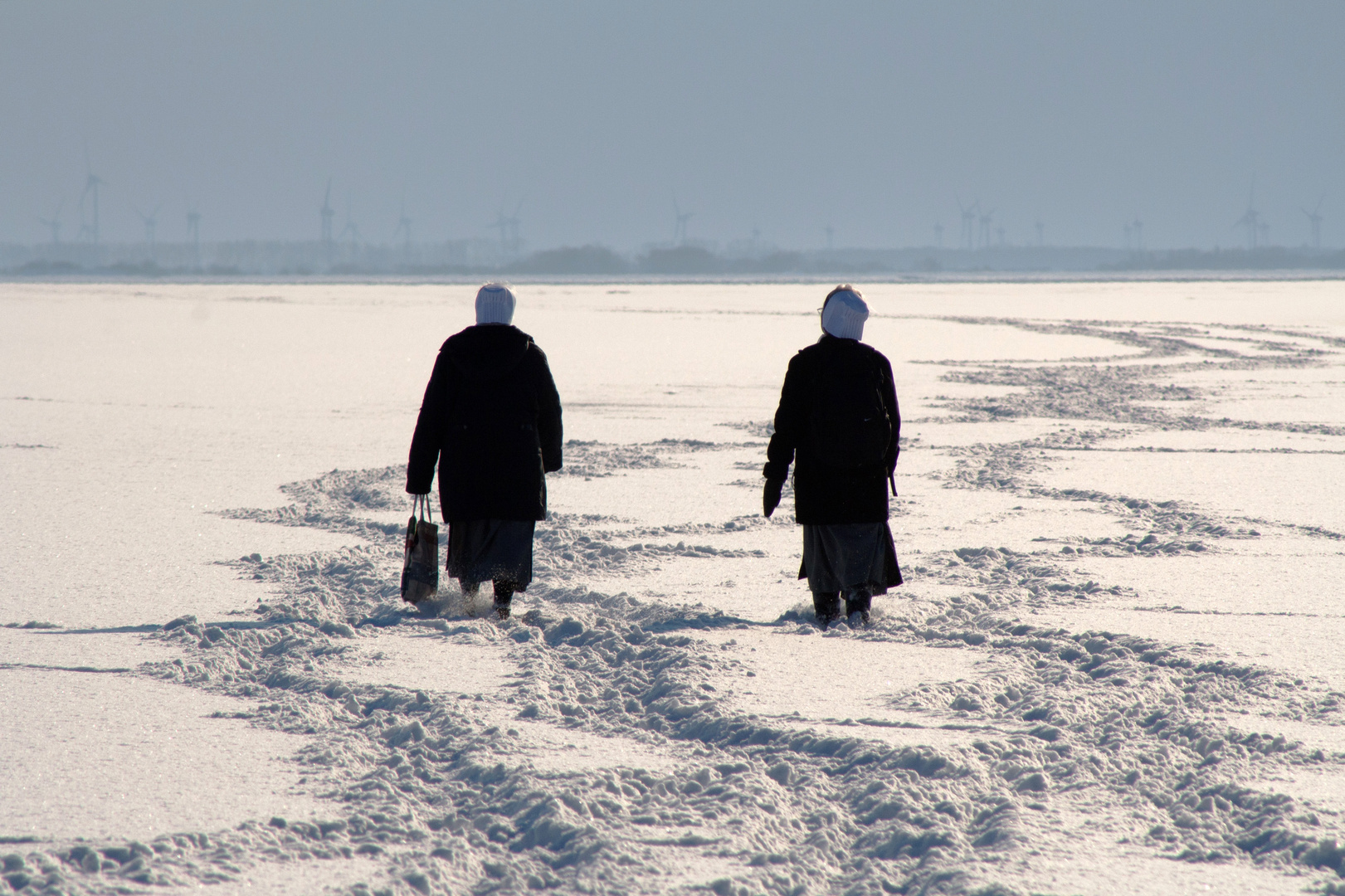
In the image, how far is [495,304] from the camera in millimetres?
4465

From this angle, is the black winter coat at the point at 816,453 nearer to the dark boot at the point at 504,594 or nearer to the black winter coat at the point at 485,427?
the black winter coat at the point at 485,427

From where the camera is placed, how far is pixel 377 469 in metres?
7.83

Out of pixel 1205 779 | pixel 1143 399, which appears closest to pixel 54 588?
pixel 1205 779

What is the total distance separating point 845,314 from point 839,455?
467 millimetres

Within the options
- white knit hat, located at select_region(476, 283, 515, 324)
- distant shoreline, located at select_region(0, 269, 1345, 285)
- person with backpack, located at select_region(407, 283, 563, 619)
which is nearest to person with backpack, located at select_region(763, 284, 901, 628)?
person with backpack, located at select_region(407, 283, 563, 619)

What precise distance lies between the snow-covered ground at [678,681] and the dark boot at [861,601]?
83 mm

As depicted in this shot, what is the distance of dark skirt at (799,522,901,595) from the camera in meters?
4.43

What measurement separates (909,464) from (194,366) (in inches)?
400

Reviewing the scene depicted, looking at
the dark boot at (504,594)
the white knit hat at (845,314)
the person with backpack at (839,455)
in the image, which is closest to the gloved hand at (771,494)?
the person with backpack at (839,455)

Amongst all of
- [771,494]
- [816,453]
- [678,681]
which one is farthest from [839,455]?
[678,681]

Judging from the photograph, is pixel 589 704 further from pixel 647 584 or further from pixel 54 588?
pixel 54 588

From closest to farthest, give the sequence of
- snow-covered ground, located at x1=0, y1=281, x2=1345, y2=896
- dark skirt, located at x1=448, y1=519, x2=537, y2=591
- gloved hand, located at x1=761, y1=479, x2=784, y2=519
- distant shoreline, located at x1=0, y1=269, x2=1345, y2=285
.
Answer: snow-covered ground, located at x1=0, y1=281, x2=1345, y2=896 < gloved hand, located at x1=761, y1=479, x2=784, y2=519 < dark skirt, located at x1=448, y1=519, x2=537, y2=591 < distant shoreline, located at x1=0, y1=269, x2=1345, y2=285

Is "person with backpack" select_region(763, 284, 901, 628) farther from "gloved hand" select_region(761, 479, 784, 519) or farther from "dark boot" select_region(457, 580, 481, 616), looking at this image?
"dark boot" select_region(457, 580, 481, 616)

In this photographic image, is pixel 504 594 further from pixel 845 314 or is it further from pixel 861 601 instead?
pixel 845 314
